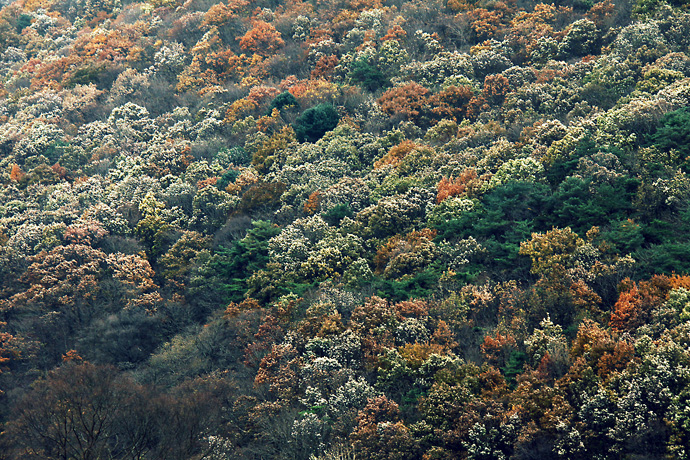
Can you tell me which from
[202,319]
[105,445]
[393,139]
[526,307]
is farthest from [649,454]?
[393,139]

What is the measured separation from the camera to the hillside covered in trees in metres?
21.6

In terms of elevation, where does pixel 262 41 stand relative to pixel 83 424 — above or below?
above

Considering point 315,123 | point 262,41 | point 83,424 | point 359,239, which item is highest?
point 262,41

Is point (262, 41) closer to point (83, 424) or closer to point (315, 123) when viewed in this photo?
point (315, 123)

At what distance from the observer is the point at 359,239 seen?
3253cm

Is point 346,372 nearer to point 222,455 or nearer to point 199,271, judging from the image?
point 222,455

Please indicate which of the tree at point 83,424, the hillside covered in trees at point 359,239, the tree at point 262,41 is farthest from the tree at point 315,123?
the tree at point 83,424

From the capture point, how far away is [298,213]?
36875 millimetres

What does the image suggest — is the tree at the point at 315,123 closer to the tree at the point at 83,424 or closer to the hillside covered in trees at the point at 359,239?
the hillside covered in trees at the point at 359,239

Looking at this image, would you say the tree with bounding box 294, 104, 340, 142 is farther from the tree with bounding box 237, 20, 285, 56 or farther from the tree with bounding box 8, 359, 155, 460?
the tree with bounding box 8, 359, 155, 460

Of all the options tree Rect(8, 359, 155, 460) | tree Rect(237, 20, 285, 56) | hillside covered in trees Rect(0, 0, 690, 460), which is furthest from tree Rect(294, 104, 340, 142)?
tree Rect(8, 359, 155, 460)

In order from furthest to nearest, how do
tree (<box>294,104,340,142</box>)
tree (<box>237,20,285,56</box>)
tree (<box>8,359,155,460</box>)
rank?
tree (<box>237,20,285,56</box>)
tree (<box>294,104,340,142</box>)
tree (<box>8,359,155,460</box>)

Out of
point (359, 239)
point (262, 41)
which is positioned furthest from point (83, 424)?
point (262, 41)

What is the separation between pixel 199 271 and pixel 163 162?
1351 cm
